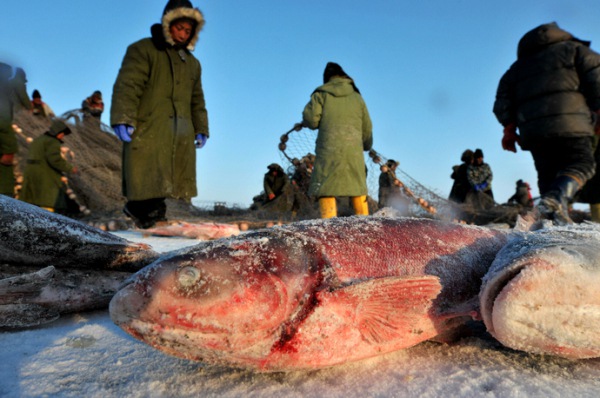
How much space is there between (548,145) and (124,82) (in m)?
5.76

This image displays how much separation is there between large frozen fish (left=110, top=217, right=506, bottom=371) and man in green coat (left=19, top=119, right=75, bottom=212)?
28.2 ft

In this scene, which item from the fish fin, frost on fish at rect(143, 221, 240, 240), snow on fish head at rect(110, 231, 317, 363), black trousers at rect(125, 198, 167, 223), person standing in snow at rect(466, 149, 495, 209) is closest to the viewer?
snow on fish head at rect(110, 231, 317, 363)

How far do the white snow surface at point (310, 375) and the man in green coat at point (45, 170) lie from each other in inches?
317

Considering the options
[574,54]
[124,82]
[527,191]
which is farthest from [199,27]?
[527,191]

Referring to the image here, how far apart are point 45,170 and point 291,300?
8.92 meters

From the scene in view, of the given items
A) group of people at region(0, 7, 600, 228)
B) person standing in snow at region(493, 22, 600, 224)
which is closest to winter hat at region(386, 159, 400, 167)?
group of people at region(0, 7, 600, 228)

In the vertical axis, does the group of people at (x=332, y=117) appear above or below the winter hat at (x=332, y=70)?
below

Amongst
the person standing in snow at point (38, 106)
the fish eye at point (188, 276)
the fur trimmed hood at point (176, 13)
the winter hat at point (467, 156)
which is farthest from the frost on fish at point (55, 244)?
the winter hat at point (467, 156)

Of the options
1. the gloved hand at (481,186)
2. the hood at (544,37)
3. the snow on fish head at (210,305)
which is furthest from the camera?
the gloved hand at (481,186)

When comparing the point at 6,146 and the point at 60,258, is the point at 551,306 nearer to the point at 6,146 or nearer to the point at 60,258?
the point at 60,258

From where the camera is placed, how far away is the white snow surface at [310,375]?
1.21m

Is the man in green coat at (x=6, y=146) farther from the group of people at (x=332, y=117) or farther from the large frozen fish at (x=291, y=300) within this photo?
the large frozen fish at (x=291, y=300)

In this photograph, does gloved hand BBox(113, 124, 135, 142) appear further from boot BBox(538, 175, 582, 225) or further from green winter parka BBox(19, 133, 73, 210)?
boot BBox(538, 175, 582, 225)

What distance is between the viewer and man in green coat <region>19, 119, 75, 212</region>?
8.42 m
